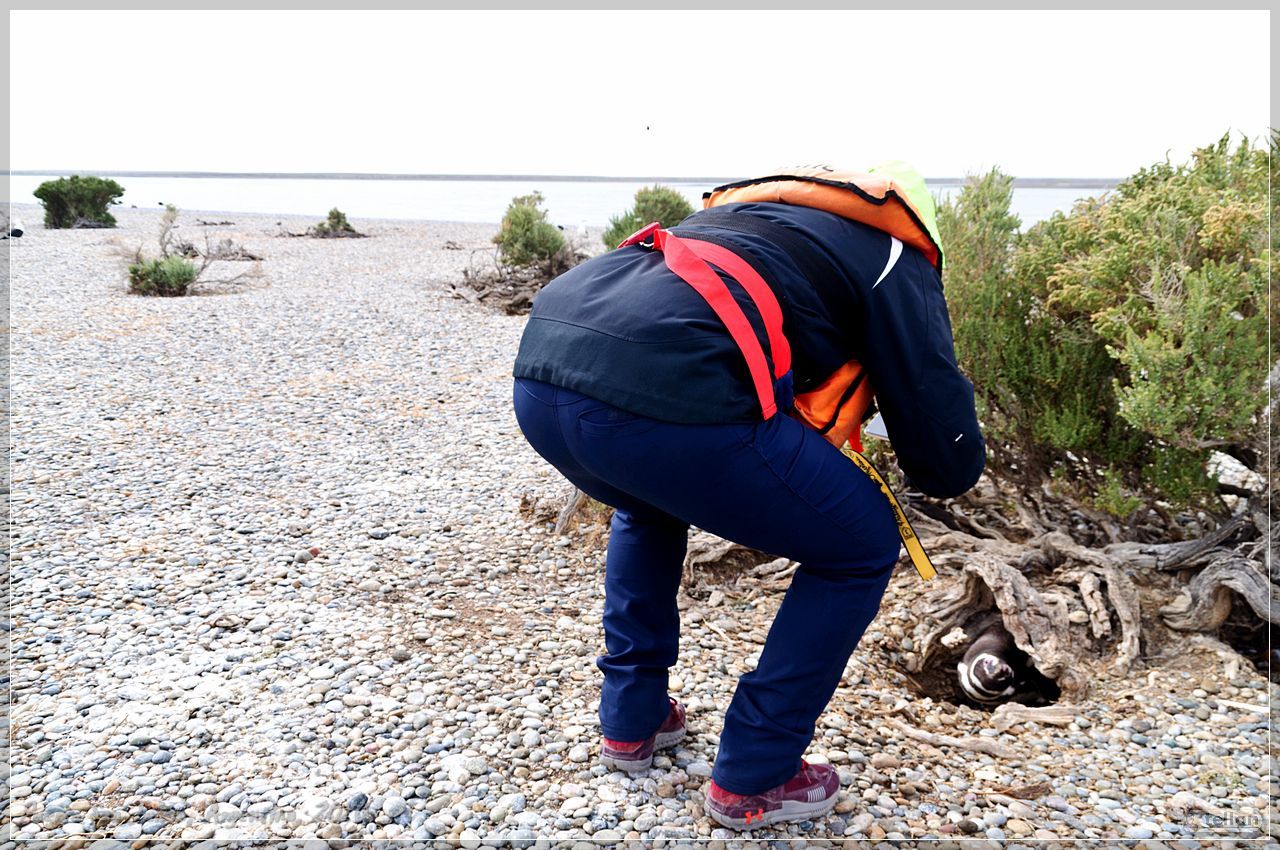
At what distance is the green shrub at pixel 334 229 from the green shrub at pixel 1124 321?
18.5m

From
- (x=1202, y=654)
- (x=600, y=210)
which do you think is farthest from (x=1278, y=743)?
(x=600, y=210)

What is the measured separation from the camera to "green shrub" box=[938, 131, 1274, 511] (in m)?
2.90

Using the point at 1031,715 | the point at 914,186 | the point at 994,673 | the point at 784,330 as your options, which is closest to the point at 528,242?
the point at 994,673

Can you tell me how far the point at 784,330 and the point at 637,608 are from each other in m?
0.82

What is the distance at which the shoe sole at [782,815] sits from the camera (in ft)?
7.47

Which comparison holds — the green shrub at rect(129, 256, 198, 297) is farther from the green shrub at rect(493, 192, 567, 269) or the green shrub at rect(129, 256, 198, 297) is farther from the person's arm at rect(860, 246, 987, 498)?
the person's arm at rect(860, 246, 987, 498)

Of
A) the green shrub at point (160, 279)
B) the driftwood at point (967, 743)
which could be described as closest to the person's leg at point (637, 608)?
Result: the driftwood at point (967, 743)

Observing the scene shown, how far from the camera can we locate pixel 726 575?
3.84m

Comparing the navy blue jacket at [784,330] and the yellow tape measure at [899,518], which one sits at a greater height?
the navy blue jacket at [784,330]

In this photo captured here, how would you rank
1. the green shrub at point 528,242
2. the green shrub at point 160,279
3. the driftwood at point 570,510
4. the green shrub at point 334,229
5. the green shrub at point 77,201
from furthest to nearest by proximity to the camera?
the green shrub at point 77,201, the green shrub at point 334,229, the green shrub at point 528,242, the green shrub at point 160,279, the driftwood at point 570,510

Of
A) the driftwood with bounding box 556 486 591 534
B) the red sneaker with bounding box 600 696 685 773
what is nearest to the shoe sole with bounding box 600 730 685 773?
the red sneaker with bounding box 600 696 685 773

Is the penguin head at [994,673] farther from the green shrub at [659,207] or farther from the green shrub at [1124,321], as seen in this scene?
the green shrub at [659,207]

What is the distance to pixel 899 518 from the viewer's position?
214cm

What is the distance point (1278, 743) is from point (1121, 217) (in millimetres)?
1678
